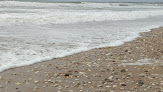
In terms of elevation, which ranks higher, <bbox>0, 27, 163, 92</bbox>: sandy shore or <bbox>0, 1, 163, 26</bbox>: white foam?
<bbox>0, 27, 163, 92</bbox>: sandy shore

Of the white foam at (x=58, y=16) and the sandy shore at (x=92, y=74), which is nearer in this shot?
the sandy shore at (x=92, y=74)

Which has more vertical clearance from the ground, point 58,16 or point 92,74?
point 92,74

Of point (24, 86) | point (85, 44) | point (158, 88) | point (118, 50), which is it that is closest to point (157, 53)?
point (118, 50)

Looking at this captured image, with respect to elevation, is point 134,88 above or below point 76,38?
above

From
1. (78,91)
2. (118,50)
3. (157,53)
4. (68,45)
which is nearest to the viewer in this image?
(78,91)

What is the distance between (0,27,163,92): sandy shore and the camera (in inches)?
253

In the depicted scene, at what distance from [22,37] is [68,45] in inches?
95.1

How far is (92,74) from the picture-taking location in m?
7.66

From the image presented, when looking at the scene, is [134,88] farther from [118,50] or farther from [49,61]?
A: [118,50]

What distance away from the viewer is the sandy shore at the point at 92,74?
6.42 metres

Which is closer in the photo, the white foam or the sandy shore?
the sandy shore

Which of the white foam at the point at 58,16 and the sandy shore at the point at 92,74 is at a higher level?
the sandy shore at the point at 92,74

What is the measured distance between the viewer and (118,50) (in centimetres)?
1132

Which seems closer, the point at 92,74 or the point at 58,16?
the point at 92,74
